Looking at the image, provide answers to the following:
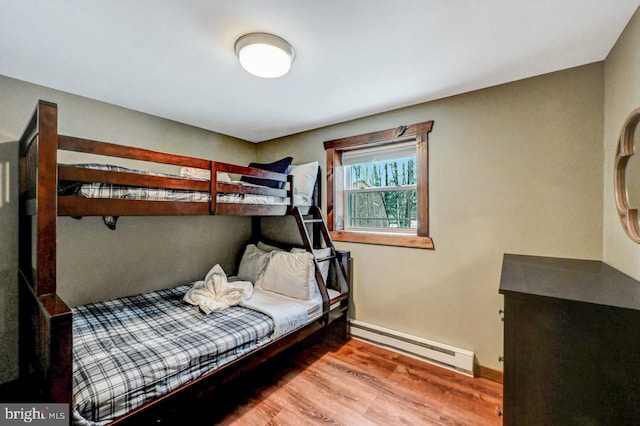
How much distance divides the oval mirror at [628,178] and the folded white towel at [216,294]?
2430 millimetres

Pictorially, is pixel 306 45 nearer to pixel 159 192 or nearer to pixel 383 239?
pixel 159 192

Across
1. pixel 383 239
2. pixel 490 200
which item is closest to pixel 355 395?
pixel 383 239

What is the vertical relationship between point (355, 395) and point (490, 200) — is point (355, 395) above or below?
below

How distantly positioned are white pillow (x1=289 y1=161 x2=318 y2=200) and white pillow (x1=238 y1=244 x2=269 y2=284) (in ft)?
2.51

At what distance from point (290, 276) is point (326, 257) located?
1.30 ft

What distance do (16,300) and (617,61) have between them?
4076 millimetres

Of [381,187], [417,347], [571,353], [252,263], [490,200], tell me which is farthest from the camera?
[252,263]

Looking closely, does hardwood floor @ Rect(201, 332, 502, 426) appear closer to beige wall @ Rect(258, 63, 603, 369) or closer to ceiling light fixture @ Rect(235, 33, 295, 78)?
beige wall @ Rect(258, 63, 603, 369)

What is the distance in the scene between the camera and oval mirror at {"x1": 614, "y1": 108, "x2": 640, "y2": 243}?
126cm

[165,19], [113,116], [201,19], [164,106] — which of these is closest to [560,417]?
[201,19]

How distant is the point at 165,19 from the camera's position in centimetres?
129

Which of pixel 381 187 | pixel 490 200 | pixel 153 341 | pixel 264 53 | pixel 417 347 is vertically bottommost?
pixel 417 347

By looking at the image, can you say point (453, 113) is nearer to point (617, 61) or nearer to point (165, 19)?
point (617, 61)

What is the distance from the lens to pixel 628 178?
137 centimetres
